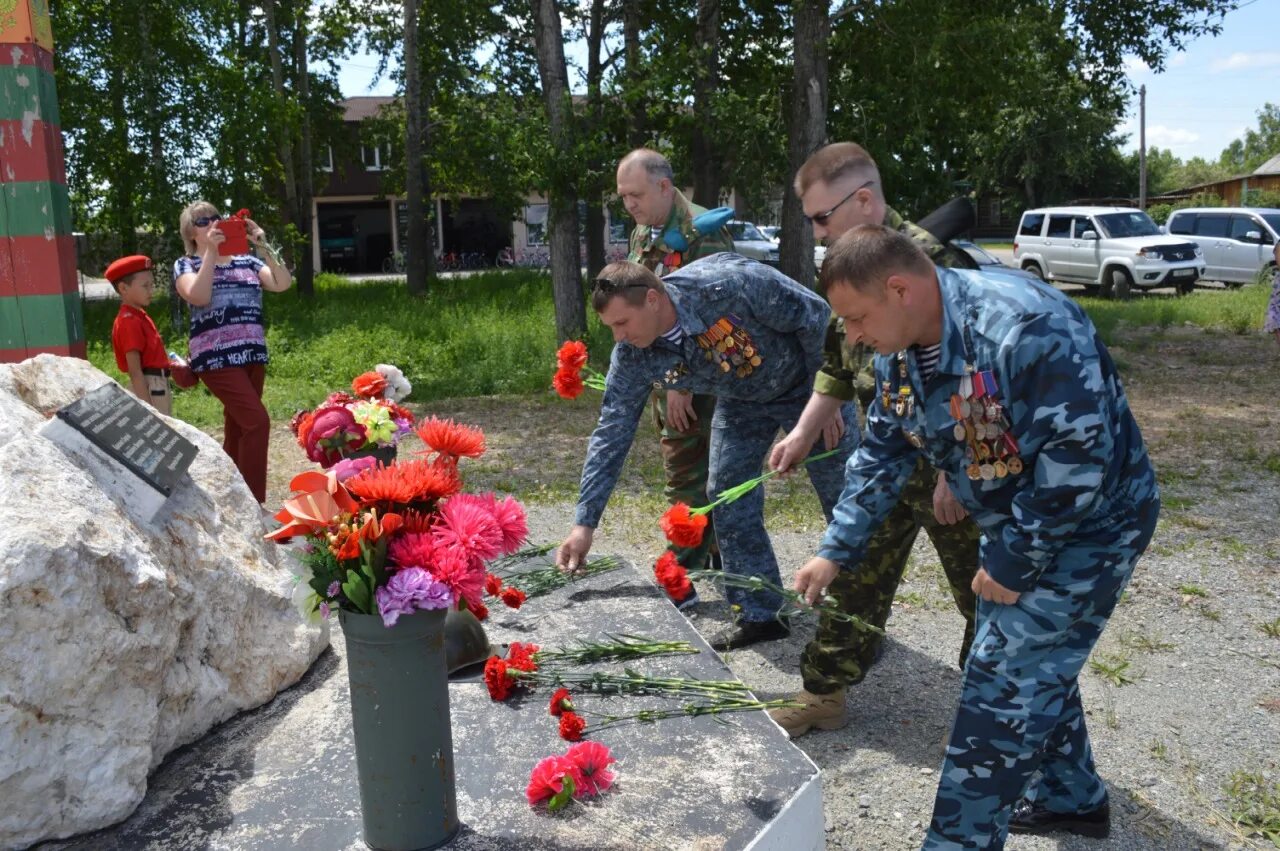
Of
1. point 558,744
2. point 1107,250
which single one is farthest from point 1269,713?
point 1107,250

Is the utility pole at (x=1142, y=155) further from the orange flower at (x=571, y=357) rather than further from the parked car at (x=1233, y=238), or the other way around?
the orange flower at (x=571, y=357)

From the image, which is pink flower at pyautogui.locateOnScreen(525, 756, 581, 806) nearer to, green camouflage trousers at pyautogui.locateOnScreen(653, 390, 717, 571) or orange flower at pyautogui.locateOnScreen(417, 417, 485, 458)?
orange flower at pyautogui.locateOnScreen(417, 417, 485, 458)

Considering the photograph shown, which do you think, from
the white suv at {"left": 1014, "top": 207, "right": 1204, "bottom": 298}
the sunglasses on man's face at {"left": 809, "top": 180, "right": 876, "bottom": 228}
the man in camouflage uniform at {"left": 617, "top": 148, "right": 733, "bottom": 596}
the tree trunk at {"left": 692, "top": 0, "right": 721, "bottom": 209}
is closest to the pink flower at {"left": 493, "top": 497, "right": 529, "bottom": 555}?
the sunglasses on man's face at {"left": 809, "top": 180, "right": 876, "bottom": 228}

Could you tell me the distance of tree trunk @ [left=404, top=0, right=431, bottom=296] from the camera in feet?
61.4

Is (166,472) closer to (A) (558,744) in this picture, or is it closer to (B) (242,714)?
(B) (242,714)

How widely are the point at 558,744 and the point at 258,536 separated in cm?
137

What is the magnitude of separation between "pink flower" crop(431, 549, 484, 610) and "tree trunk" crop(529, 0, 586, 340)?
887cm

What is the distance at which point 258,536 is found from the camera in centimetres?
359

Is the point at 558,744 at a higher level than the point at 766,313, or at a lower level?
lower

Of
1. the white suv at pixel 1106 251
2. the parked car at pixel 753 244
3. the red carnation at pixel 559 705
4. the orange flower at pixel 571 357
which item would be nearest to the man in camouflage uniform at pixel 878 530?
the red carnation at pixel 559 705

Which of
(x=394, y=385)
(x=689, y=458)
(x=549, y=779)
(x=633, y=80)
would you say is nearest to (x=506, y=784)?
(x=549, y=779)

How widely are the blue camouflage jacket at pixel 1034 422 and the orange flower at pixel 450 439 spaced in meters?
1.09

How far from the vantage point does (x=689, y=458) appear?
4914 mm

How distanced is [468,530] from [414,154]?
61.7 feet
